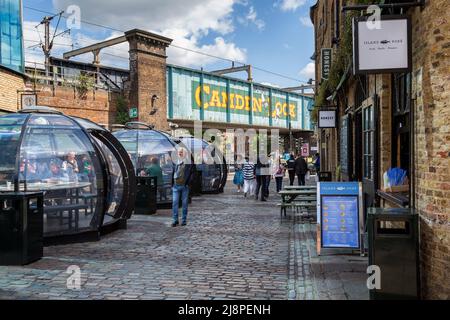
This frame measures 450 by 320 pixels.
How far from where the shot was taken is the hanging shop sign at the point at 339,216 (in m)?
7.07

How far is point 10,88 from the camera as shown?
15719 millimetres

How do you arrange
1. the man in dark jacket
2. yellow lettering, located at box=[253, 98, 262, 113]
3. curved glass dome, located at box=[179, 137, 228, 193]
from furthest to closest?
1. yellow lettering, located at box=[253, 98, 262, 113]
2. curved glass dome, located at box=[179, 137, 228, 193]
3. the man in dark jacket

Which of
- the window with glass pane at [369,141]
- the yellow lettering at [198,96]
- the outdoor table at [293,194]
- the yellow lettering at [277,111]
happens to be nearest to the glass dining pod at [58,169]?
the outdoor table at [293,194]

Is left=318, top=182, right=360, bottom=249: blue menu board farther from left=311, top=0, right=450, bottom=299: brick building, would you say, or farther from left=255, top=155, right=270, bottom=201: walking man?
left=255, top=155, right=270, bottom=201: walking man

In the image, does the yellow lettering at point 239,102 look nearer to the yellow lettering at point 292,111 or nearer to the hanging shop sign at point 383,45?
the yellow lettering at point 292,111

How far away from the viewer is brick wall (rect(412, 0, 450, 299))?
4453mm

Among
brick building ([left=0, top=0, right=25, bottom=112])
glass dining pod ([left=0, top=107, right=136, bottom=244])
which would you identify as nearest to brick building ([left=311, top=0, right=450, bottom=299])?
glass dining pod ([left=0, top=107, right=136, bottom=244])

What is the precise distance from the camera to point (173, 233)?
9.29 metres

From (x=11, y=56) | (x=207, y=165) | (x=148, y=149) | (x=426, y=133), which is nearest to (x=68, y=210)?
(x=426, y=133)

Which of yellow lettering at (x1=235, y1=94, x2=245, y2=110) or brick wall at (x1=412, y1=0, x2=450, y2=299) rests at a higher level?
yellow lettering at (x1=235, y1=94, x2=245, y2=110)

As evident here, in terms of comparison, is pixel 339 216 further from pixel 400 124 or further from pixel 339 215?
pixel 400 124

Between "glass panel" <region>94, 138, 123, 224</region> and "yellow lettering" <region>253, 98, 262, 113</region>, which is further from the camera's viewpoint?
"yellow lettering" <region>253, 98, 262, 113</region>
